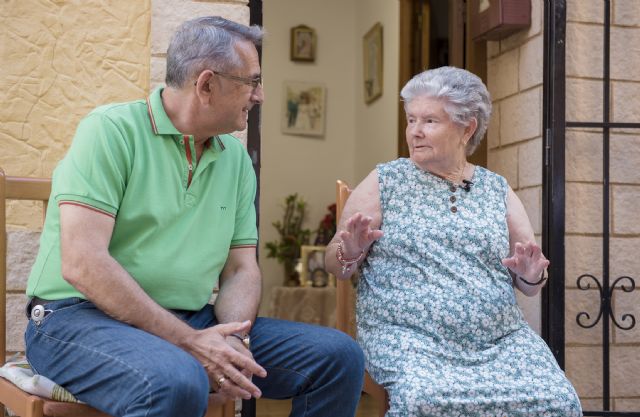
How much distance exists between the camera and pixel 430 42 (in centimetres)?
554

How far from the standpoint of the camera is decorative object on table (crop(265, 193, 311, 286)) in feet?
21.6

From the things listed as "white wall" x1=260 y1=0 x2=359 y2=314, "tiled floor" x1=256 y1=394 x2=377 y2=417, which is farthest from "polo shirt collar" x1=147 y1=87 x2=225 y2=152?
"white wall" x1=260 y1=0 x2=359 y2=314

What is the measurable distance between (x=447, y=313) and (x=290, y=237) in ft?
13.6

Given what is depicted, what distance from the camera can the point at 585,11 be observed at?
331 centimetres

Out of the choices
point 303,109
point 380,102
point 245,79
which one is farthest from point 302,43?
point 245,79

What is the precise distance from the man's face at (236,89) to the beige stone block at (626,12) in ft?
5.56

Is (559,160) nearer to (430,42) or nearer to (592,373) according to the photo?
(592,373)

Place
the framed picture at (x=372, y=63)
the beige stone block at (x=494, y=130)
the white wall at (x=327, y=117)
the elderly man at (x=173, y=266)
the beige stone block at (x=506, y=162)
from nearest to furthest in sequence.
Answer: the elderly man at (x=173, y=266) < the beige stone block at (x=506, y=162) < the beige stone block at (x=494, y=130) < the framed picture at (x=372, y=63) < the white wall at (x=327, y=117)

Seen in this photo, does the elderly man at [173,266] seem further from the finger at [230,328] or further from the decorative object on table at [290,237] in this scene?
the decorative object on table at [290,237]

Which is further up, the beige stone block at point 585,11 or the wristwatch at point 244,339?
the beige stone block at point 585,11

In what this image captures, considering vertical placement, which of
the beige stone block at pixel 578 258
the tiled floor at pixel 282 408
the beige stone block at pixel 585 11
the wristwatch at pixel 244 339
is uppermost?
the beige stone block at pixel 585 11

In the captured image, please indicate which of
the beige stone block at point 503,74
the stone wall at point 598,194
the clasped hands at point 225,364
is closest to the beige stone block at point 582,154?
the stone wall at point 598,194

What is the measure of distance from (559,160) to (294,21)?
4.25 metres

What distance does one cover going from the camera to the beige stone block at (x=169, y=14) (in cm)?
289
